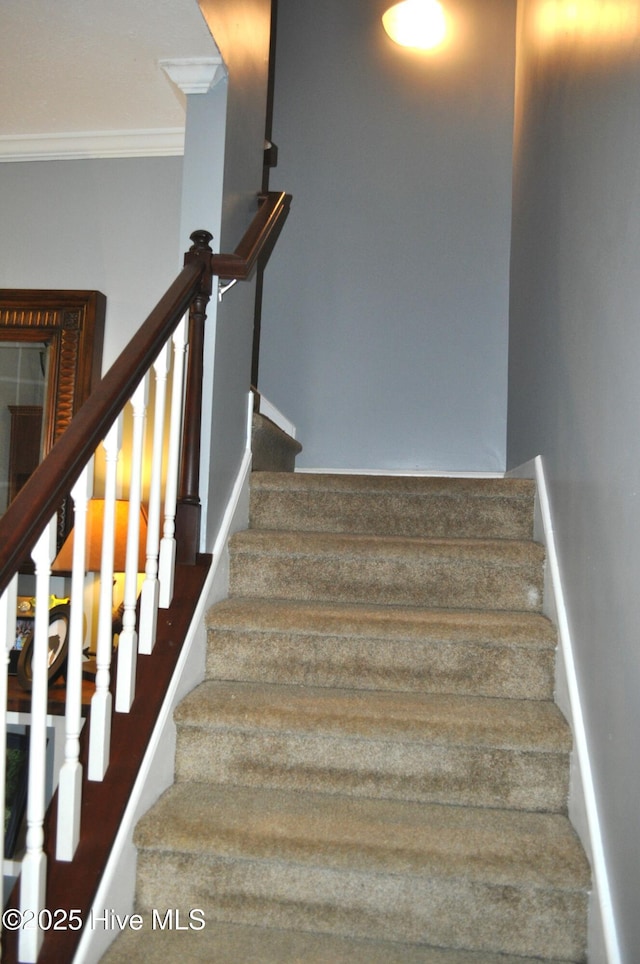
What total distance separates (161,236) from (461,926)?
8.14 feet

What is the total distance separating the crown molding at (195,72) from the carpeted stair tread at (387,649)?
5.04 ft

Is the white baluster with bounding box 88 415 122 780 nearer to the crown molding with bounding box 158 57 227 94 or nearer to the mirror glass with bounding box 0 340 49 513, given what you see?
the crown molding with bounding box 158 57 227 94

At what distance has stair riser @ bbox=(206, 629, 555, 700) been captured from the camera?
206cm

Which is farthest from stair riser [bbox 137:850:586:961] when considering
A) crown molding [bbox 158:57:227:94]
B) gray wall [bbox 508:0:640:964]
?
crown molding [bbox 158:57:227:94]

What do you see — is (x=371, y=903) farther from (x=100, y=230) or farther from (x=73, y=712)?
(x=100, y=230)

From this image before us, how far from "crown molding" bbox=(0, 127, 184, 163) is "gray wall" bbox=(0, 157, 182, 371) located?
0.03 meters

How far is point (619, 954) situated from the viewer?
1.42m

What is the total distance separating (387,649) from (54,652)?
1.00 meters

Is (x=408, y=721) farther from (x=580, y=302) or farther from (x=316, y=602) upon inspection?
(x=580, y=302)

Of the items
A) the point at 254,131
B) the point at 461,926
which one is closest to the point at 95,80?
the point at 254,131

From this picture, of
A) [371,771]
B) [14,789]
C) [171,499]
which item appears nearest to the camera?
[371,771]

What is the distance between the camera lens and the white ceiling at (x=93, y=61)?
6.87 feet

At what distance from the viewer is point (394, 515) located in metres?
2.68

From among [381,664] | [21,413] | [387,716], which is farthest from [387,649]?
[21,413]
